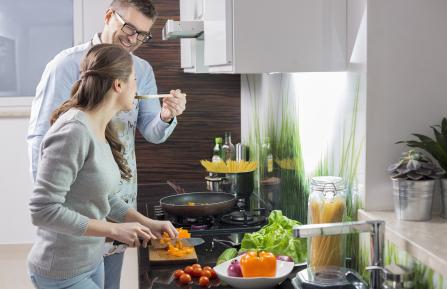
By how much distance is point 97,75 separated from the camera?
189cm

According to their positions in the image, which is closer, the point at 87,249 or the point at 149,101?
the point at 87,249

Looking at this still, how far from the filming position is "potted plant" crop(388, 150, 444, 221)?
1.51m

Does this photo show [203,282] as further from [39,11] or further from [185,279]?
[39,11]

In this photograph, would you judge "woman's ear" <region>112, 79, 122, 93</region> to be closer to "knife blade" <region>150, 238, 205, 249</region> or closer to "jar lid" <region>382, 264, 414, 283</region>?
"knife blade" <region>150, 238, 205, 249</region>

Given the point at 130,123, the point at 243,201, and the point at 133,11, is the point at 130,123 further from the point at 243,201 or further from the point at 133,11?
the point at 243,201

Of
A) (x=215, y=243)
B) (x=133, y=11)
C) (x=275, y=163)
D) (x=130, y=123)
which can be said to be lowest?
(x=215, y=243)

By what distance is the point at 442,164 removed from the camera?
1.58 m

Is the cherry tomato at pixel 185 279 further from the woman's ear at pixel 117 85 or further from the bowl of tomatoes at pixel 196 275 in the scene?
the woman's ear at pixel 117 85

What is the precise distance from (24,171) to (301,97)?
3.20m

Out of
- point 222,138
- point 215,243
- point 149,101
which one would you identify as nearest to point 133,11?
point 149,101

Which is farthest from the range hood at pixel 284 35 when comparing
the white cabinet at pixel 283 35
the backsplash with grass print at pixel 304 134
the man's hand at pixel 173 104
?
the man's hand at pixel 173 104

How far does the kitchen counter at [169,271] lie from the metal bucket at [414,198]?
392mm

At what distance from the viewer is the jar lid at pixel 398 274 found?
1.33m

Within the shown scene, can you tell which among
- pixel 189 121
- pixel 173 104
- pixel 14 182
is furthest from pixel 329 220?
pixel 14 182
